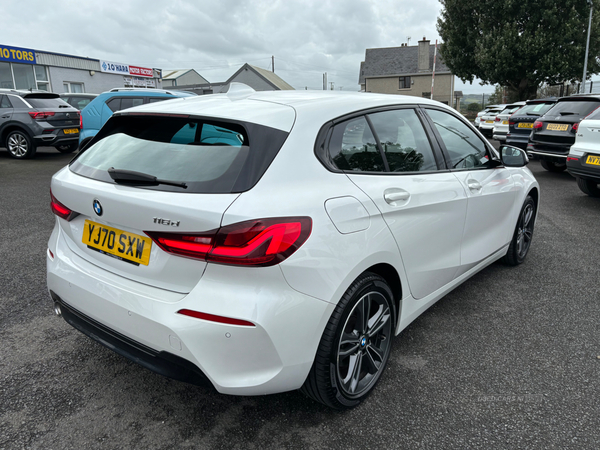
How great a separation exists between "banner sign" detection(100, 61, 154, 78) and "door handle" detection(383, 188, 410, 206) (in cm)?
3005

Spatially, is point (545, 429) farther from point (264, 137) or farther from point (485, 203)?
point (264, 137)

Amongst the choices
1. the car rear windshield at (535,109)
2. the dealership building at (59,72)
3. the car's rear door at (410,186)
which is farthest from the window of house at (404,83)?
the car's rear door at (410,186)

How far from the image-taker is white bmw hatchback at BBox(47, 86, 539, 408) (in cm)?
178

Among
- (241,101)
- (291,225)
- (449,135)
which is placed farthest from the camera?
(449,135)

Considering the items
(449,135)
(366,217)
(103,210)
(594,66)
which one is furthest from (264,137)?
(594,66)

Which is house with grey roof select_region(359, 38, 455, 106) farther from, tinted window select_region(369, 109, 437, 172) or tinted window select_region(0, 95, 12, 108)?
tinted window select_region(369, 109, 437, 172)

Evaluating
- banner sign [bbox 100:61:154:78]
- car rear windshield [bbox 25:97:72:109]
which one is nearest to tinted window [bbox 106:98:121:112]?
car rear windshield [bbox 25:97:72:109]

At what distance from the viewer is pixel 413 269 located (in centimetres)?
254

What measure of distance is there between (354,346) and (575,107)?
340 inches

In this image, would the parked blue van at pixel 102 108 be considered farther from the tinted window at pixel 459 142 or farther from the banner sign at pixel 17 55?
the banner sign at pixel 17 55

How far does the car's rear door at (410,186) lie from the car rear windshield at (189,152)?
0.44 meters

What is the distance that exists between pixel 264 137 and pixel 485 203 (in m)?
2.02

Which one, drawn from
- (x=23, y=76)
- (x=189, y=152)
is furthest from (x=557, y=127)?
(x=23, y=76)

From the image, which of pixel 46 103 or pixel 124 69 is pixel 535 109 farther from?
pixel 124 69
